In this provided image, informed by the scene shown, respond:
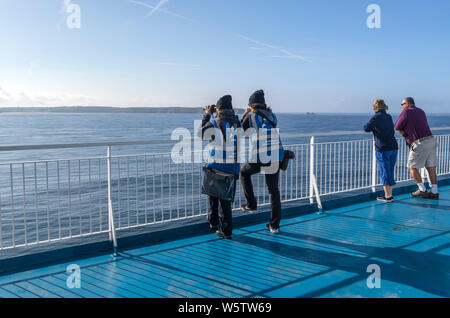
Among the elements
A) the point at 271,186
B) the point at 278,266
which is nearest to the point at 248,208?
the point at 271,186

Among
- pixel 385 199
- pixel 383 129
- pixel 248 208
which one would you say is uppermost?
pixel 383 129

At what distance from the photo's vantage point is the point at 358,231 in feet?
Result: 17.6

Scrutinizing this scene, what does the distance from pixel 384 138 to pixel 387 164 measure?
47cm

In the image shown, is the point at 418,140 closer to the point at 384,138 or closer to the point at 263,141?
the point at 384,138

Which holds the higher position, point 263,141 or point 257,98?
point 257,98

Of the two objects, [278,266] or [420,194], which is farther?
[420,194]

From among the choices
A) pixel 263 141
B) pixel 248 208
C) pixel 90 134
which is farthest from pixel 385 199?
pixel 90 134

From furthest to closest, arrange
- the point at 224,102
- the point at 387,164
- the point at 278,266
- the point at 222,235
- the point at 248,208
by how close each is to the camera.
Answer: the point at 387,164
the point at 248,208
the point at 222,235
the point at 224,102
the point at 278,266

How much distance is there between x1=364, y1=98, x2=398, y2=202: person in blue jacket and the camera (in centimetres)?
659

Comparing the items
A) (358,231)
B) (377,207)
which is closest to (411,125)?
(377,207)

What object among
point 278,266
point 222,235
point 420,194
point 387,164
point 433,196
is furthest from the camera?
point 420,194

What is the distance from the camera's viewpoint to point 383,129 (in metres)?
6.61

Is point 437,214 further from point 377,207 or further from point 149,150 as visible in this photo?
point 149,150
